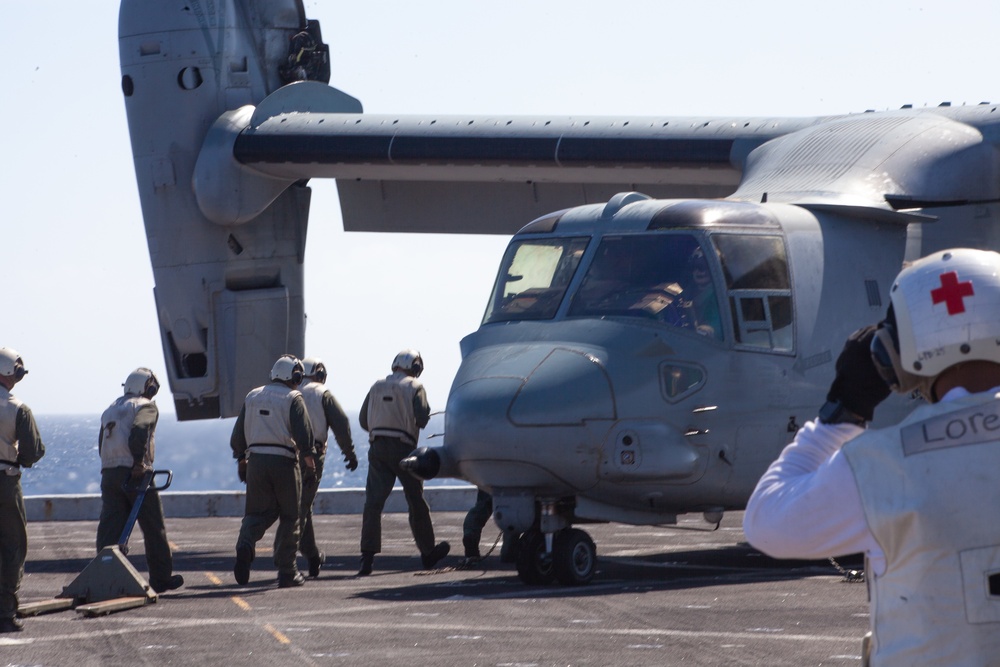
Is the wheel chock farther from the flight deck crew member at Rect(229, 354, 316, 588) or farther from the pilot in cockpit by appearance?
the pilot in cockpit

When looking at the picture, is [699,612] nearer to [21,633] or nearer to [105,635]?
[105,635]

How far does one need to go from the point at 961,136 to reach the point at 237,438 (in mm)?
7027

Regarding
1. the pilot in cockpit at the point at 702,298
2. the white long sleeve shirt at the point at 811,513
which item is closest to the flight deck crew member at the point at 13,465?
the pilot in cockpit at the point at 702,298

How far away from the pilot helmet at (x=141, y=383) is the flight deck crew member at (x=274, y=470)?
81 cm

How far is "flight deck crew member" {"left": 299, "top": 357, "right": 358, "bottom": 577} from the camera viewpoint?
13.1 m

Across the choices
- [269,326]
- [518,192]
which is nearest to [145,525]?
[269,326]

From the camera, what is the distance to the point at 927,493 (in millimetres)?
2826

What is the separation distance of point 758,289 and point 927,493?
8345 millimetres

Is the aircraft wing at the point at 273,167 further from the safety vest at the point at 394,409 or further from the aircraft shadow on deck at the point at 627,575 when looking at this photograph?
the aircraft shadow on deck at the point at 627,575

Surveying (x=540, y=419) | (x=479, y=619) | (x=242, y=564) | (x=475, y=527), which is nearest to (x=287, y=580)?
(x=242, y=564)

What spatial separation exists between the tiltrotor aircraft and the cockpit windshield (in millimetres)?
18

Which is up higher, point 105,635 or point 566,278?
Result: point 566,278

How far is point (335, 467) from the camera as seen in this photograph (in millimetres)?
180500

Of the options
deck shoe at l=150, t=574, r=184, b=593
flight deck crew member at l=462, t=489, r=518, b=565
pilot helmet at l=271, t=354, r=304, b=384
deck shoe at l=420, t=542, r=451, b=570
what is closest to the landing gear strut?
flight deck crew member at l=462, t=489, r=518, b=565
